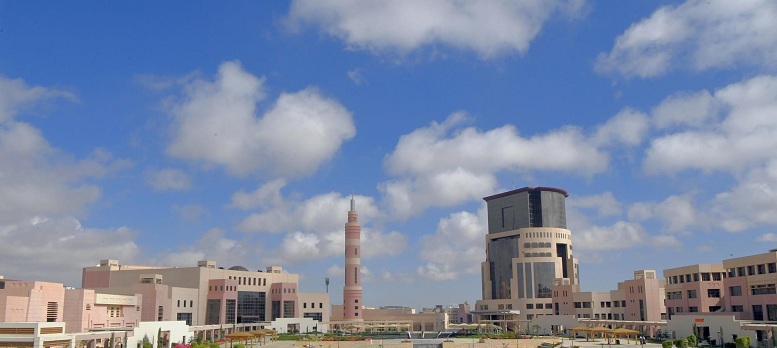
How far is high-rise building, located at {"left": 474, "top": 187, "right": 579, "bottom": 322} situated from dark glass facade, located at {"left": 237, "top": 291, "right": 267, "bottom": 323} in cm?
4595

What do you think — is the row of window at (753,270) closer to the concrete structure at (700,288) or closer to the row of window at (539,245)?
the concrete structure at (700,288)

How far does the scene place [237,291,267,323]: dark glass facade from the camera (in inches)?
5025

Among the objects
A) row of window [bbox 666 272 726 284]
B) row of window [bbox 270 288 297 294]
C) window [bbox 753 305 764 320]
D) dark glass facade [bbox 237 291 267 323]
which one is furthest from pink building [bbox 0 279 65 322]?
row of window [bbox 666 272 726 284]

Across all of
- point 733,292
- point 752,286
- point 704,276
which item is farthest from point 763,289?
point 704,276

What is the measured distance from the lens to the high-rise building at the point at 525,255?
148 m

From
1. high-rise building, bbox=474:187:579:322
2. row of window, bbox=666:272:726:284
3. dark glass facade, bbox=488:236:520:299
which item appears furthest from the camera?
dark glass facade, bbox=488:236:520:299

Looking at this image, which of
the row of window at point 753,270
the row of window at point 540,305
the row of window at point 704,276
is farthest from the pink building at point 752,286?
the row of window at point 540,305

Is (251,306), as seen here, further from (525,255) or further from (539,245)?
(539,245)

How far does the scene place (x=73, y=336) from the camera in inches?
2331

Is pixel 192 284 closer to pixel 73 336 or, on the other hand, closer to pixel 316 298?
pixel 316 298

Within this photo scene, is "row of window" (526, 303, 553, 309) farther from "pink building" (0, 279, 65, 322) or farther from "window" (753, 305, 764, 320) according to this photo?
"pink building" (0, 279, 65, 322)

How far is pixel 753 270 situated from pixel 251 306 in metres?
83.6

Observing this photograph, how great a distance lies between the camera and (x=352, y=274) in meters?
146

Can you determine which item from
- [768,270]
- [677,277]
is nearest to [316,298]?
[677,277]
